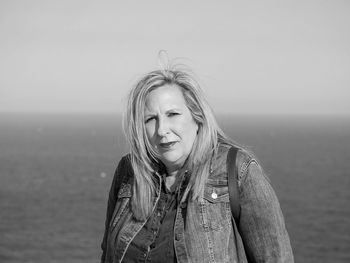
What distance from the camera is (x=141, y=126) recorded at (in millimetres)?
3885

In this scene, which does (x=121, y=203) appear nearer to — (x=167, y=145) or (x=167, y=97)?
(x=167, y=145)

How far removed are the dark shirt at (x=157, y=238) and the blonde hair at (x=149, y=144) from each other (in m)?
0.09

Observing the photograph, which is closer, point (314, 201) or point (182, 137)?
point (182, 137)

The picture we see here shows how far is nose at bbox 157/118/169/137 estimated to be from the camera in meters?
3.74

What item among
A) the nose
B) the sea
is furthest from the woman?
the sea

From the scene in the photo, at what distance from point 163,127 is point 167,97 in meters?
0.22

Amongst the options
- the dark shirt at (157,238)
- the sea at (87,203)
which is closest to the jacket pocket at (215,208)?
the dark shirt at (157,238)

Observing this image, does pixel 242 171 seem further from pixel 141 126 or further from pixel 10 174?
pixel 10 174

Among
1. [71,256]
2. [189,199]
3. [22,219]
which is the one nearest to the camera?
[189,199]

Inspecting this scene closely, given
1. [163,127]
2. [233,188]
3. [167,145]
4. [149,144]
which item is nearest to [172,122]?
[163,127]

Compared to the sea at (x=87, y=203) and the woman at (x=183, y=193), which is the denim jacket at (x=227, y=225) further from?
the sea at (x=87, y=203)

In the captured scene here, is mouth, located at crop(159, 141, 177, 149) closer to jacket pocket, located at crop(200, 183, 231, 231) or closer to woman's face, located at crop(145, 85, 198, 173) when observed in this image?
woman's face, located at crop(145, 85, 198, 173)

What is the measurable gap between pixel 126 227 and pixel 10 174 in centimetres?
10590

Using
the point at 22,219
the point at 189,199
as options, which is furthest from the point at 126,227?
the point at 22,219
